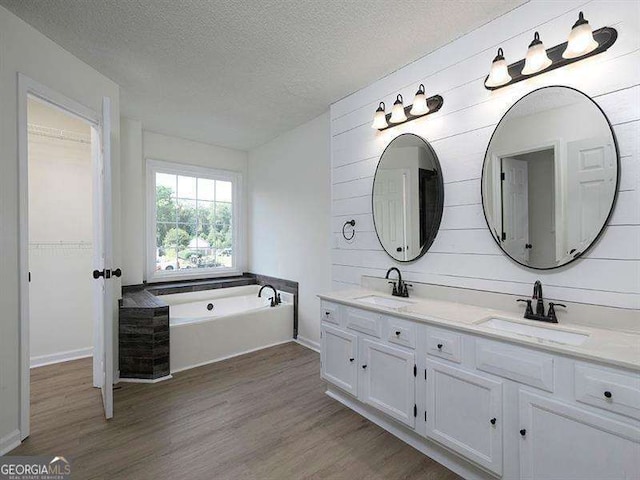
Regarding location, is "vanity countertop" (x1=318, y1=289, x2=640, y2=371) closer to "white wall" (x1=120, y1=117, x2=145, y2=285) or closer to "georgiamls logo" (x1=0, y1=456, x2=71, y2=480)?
"georgiamls logo" (x1=0, y1=456, x2=71, y2=480)

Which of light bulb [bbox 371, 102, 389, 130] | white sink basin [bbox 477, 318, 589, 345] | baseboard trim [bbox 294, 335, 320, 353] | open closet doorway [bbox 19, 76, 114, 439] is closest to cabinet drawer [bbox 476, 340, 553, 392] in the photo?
white sink basin [bbox 477, 318, 589, 345]

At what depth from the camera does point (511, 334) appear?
4.88 feet

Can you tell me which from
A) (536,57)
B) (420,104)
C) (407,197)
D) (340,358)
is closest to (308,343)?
(340,358)

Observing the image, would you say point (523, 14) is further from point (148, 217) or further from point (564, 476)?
point (148, 217)

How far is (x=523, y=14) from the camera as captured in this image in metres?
1.82

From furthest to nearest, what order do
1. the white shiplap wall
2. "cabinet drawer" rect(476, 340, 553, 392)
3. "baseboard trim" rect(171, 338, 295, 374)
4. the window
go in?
the window → "baseboard trim" rect(171, 338, 295, 374) → the white shiplap wall → "cabinet drawer" rect(476, 340, 553, 392)

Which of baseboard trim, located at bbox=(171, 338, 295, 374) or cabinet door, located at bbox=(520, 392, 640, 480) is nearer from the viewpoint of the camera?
cabinet door, located at bbox=(520, 392, 640, 480)

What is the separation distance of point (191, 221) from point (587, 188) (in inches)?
168

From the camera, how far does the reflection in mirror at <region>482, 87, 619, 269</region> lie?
1.57 metres

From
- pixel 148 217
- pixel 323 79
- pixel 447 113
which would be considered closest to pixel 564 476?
pixel 447 113

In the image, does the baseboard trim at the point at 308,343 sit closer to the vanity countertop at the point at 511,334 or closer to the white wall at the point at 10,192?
the vanity countertop at the point at 511,334

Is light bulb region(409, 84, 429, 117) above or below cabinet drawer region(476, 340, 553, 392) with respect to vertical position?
above

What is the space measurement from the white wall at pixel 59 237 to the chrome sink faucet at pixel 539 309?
4.02 m

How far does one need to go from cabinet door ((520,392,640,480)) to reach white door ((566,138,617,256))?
799 millimetres
